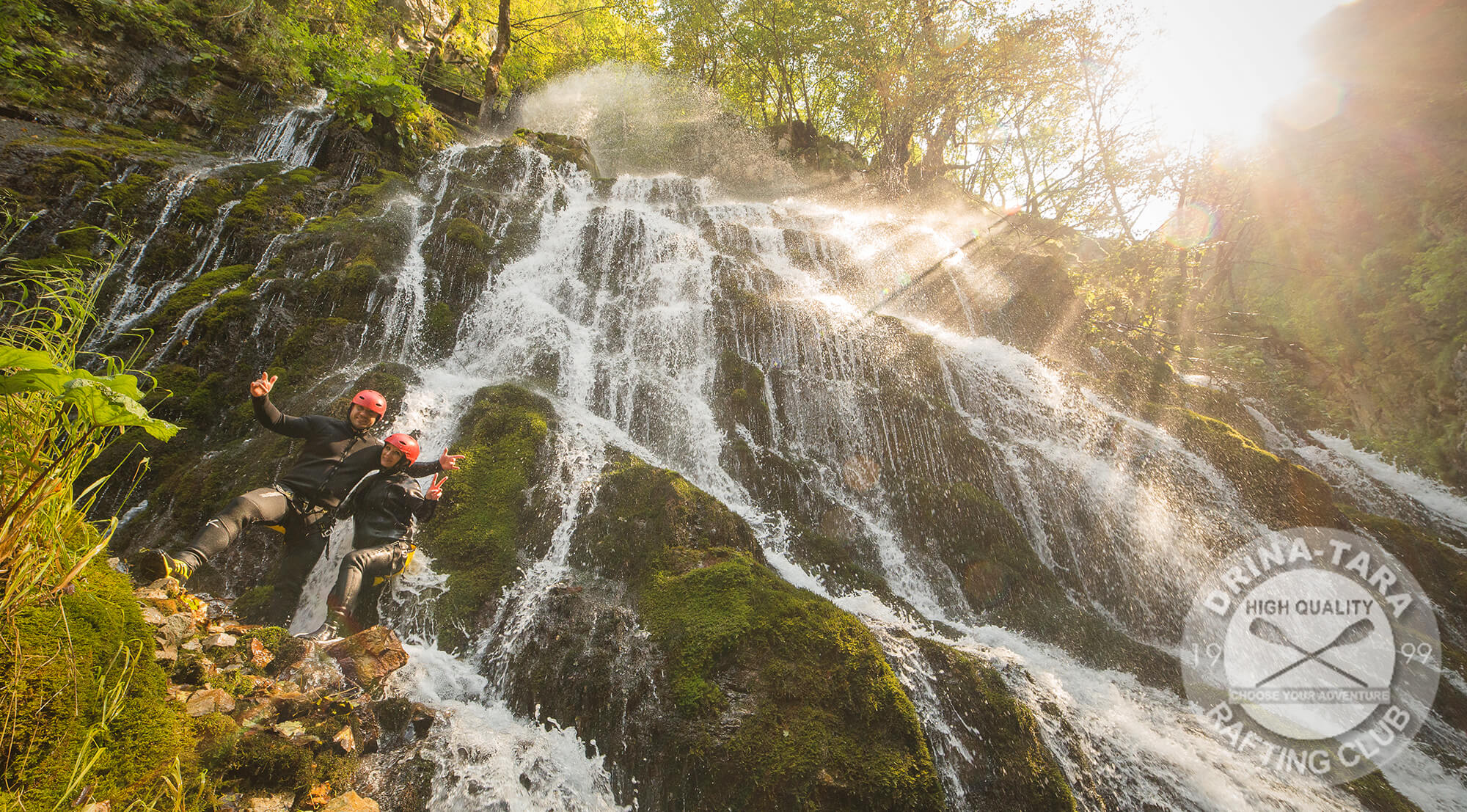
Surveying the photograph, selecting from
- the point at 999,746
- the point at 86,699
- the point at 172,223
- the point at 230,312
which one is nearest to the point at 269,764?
the point at 86,699

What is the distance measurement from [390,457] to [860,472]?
5.88m

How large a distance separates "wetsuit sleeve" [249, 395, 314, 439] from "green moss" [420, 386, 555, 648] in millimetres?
1273

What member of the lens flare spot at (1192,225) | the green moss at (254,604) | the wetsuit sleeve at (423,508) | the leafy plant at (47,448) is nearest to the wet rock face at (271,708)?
the leafy plant at (47,448)

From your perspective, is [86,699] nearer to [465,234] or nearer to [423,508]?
[423,508]

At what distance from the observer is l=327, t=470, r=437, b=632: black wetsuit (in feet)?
14.6

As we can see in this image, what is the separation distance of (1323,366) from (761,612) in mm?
19076

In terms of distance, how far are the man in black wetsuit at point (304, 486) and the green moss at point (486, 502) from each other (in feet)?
2.98

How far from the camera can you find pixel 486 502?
228 inches

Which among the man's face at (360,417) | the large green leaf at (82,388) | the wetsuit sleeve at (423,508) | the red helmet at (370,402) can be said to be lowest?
the wetsuit sleeve at (423,508)

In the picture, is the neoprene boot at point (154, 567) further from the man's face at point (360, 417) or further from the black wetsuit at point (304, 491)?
the man's face at point (360, 417)

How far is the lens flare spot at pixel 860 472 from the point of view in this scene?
Answer: 7.87m

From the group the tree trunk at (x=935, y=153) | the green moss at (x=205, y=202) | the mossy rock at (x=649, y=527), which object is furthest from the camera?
the tree trunk at (x=935, y=153)

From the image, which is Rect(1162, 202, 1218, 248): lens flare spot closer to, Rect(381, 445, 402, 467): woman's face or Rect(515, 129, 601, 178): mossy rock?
Rect(515, 129, 601, 178): mossy rock

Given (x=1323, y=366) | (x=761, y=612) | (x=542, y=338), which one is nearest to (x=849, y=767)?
(x=761, y=612)
